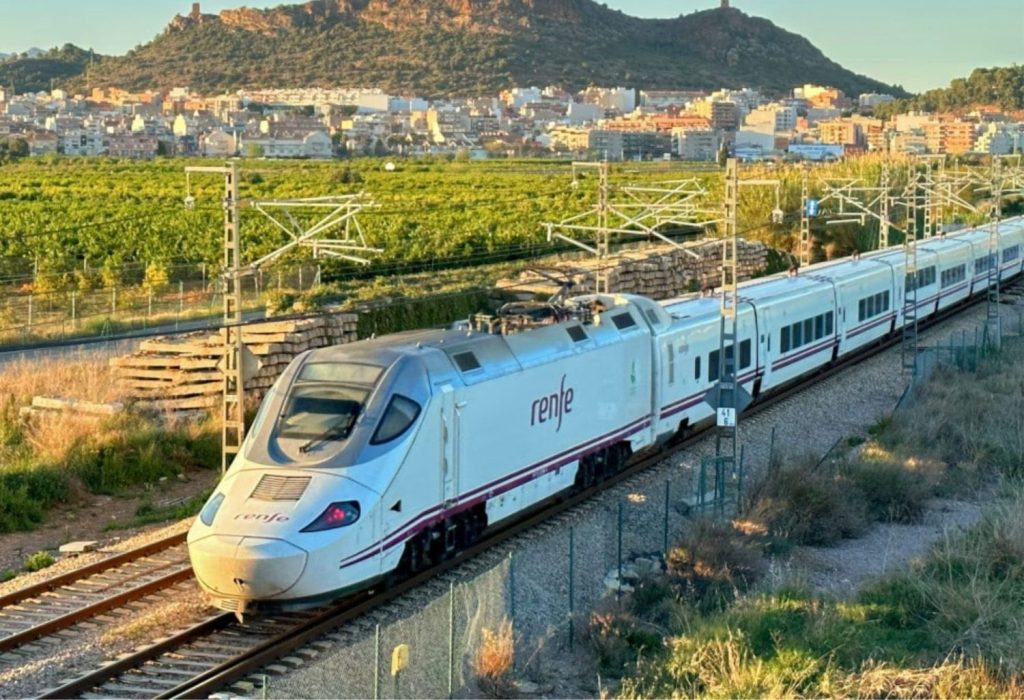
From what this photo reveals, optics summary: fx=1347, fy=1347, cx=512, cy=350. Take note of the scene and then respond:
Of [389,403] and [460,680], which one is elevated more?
[389,403]

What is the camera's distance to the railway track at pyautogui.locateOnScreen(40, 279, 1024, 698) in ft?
41.9

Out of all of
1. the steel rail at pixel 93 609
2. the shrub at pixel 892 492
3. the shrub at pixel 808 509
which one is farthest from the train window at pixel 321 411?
the shrub at pixel 892 492

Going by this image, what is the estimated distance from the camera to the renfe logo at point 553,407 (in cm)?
1831

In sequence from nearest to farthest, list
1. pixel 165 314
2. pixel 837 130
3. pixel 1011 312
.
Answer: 1. pixel 165 314
2. pixel 1011 312
3. pixel 837 130

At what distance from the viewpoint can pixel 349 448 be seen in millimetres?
14609

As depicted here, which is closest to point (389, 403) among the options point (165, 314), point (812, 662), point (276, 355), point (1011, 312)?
point (812, 662)

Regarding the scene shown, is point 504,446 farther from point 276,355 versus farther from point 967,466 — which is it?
point 276,355

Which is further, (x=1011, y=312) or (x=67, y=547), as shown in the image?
(x=1011, y=312)

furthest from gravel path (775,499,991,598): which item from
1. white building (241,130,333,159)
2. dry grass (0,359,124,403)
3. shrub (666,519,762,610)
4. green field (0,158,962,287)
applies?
white building (241,130,333,159)

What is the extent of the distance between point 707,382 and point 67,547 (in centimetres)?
1233

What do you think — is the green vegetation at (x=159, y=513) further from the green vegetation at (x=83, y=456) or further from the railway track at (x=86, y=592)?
the railway track at (x=86, y=592)

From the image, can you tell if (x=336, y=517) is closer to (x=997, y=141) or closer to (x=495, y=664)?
(x=495, y=664)

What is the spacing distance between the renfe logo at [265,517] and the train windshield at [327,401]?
1.07 m

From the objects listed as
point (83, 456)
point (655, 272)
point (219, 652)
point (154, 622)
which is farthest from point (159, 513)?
point (655, 272)
